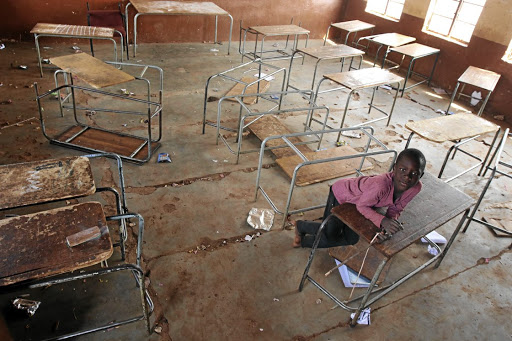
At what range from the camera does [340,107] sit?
5.75 metres

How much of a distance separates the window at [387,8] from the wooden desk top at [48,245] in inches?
302

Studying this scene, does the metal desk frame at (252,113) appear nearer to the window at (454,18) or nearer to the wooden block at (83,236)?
the wooden block at (83,236)

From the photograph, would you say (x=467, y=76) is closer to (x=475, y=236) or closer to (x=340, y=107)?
(x=340, y=107)

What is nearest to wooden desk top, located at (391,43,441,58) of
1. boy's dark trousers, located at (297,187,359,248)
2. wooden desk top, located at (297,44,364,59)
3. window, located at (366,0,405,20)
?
wooden desk top, located at (297,44,364,59)

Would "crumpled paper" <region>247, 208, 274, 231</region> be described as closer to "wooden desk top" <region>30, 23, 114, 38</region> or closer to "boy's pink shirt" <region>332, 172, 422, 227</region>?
"boy's pink shirt" <region>332, 172, 422, 227</region>

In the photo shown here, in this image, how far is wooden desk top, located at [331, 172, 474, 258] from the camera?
213cm

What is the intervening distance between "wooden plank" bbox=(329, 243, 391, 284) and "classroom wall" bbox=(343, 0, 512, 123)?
181 inches

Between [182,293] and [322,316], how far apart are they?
39.5 inches

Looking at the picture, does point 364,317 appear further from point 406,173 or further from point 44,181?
point 44,181

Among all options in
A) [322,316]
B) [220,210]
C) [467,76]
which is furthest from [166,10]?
[322,316]

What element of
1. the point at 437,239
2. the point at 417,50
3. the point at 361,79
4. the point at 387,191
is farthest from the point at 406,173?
the point at 417,50

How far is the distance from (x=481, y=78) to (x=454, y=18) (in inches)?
65.4

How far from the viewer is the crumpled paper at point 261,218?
10.6 feet

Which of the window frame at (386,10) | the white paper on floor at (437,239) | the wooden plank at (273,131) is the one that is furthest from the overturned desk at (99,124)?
the window frame at (386,10)
